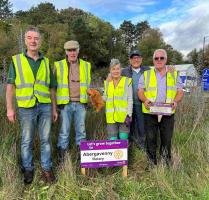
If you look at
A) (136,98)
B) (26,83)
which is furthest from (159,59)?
(26,83)

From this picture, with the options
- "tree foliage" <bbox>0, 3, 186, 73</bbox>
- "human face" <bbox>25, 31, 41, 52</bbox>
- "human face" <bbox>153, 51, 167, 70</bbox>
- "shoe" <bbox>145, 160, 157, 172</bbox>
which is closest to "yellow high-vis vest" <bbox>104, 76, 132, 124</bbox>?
"human face" <bbox>153, 51, 167, 70</bbox>

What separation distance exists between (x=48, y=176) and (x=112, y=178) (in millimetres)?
874

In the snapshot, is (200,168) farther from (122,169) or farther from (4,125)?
(4,125)

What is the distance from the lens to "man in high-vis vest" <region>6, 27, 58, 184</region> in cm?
453

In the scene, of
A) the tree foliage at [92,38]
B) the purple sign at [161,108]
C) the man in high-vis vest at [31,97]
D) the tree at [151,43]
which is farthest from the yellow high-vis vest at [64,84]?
the tree at [151,43]

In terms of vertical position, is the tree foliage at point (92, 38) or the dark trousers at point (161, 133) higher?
the tree foliage at point (92, 38)

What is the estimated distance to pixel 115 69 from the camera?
5.29m

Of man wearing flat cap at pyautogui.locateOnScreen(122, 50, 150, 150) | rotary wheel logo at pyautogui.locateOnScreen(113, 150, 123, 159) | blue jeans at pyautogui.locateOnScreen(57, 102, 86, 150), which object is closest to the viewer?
rotary wheel logo at pyautogui.locateOnScreen(113, 150, 123, 159)

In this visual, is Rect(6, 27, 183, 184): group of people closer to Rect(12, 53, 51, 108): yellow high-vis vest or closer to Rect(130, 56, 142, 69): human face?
Rect(12, 53, 51, 108): yellow high-vis vest

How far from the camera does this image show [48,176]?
4727 millimetres

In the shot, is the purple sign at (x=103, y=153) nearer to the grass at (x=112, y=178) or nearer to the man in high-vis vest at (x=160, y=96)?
the grass at (x=112, y=178)

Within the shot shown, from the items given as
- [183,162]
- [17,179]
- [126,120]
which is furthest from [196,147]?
[17,179]

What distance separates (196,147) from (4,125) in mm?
3157

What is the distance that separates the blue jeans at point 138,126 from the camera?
19.6ft
